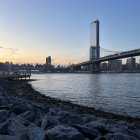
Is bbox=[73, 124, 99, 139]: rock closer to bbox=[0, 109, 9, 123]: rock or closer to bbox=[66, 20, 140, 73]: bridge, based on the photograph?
bbox=[0, 109, 9, 123]: rock

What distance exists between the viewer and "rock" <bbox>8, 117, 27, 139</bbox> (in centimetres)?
554

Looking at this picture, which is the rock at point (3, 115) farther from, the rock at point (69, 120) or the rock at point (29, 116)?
the rock at point (69, 120)

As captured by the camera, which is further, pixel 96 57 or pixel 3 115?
pixel 96 57

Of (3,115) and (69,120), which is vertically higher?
(3,115)

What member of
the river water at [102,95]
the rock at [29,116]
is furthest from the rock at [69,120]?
the river water at [102,95]

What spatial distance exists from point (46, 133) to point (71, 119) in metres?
2.00

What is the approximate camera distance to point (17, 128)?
5891mm

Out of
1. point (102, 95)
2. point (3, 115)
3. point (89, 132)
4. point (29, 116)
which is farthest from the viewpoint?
point (102, 95)

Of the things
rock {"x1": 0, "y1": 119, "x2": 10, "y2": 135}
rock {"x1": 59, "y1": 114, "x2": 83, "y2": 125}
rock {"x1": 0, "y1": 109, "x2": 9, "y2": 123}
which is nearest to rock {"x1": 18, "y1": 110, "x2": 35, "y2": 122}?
rock {"x1": 0, "y1": 109, "x2": 9, "y2": 123}

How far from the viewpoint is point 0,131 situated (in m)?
5.82

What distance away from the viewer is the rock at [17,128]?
18.2ft

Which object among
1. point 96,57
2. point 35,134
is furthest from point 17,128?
point 96,57

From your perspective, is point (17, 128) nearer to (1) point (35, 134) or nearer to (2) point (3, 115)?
(1) point (35, 134)

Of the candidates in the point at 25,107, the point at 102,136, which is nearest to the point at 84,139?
the point at 102,136
